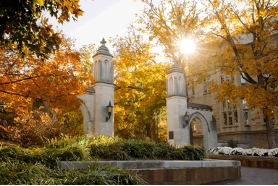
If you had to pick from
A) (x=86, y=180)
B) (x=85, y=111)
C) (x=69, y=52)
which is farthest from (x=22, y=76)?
(x=86, y=180)

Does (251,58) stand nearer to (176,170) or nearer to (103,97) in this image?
(103,97)

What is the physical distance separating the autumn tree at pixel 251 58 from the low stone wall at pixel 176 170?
25.7 feet

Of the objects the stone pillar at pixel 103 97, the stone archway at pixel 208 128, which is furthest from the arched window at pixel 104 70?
the stone archway at pixel 208 128

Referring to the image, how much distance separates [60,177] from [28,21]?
3.93 m

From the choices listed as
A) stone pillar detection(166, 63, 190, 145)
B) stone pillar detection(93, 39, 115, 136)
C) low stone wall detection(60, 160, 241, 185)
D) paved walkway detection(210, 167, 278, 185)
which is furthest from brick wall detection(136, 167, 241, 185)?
stone pillar detection(166, 63, 190, 145)

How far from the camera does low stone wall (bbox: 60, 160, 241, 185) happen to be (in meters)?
5.22

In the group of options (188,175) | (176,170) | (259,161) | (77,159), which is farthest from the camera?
(259,161)

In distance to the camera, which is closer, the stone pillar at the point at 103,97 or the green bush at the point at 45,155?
the green bush at the point at 45,155

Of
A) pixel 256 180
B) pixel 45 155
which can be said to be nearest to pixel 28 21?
pixel 45 155

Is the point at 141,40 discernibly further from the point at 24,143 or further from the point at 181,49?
the point at 24,143

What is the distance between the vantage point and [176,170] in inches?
225

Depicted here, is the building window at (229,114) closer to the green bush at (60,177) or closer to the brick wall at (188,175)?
the brick wall at (188,175)

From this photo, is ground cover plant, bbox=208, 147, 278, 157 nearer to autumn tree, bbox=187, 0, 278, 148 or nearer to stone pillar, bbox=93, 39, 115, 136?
autumn tree, bbox=187, 0, 278, 148

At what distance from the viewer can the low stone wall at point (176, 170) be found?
5219 millimetres
